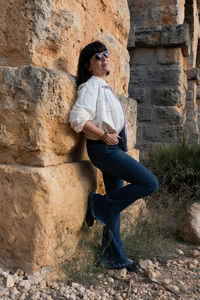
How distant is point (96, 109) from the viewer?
215 centimetres

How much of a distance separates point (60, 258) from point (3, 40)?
5.09 ft

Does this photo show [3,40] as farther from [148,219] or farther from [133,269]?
[148,219]

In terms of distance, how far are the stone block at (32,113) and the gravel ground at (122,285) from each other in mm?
755

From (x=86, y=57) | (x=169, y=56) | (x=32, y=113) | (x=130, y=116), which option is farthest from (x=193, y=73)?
(x=32, y=113)

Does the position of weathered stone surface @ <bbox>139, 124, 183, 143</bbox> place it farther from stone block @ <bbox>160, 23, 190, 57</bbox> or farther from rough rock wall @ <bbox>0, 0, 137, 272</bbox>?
rough rock wall @ <bbox>0, 0, 137, 272</bbox>

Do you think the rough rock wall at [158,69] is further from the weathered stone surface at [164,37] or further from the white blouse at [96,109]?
the white blouse at [96,109]

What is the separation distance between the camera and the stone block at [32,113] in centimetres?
193

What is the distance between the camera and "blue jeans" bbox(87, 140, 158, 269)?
2.20 metres

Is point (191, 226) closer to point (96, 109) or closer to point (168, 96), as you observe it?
point (96, 109)

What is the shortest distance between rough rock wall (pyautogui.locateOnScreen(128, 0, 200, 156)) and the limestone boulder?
2.30m

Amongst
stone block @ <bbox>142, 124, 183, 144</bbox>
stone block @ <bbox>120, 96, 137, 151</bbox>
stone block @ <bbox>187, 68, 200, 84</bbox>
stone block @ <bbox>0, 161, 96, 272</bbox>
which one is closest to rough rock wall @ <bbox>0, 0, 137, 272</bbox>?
stone block @ <bbox>0, 161, 96, 272</bbox>

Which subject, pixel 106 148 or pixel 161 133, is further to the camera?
pixel 161 133

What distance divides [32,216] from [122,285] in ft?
2.65

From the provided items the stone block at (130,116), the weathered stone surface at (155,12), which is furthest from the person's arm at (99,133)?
the weathered stone surface at (155,12)
